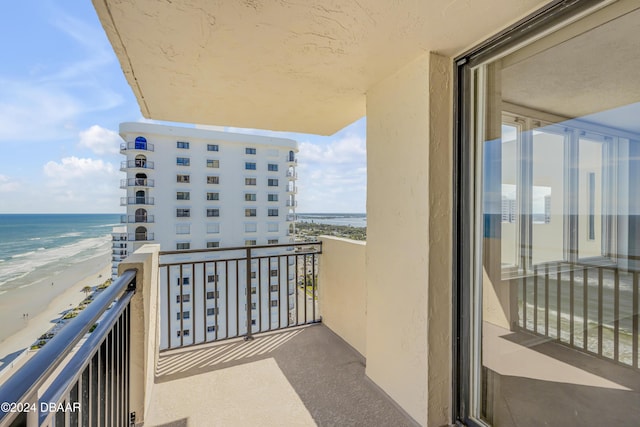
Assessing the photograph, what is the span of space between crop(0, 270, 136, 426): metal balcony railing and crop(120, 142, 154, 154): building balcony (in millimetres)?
14720

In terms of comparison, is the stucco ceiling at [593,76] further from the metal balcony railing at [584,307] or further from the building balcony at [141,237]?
the building balcony at [141,237]

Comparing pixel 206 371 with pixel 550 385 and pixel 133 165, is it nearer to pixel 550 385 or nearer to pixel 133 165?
pixel 550 385

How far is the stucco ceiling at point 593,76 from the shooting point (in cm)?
106

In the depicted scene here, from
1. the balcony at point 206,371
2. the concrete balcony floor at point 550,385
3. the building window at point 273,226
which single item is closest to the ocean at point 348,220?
the balcony at point 206,371

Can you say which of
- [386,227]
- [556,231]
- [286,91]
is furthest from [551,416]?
[286,91]

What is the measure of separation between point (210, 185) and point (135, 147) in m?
3.89

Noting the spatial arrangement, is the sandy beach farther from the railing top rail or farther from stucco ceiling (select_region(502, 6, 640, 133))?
stucco ceiling (select_region(502, 6, 640, 133))

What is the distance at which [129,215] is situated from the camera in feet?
43.4

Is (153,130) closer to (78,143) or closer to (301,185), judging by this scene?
(301,185)

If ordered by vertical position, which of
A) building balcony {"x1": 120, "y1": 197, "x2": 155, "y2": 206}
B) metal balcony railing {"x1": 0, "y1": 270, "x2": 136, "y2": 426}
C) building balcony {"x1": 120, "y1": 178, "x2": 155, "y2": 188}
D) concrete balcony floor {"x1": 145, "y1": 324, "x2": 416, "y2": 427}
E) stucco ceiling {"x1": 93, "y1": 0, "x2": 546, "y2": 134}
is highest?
building balcony {"x1": 120, "y1": 178, "x2": 155, "y2": 188}

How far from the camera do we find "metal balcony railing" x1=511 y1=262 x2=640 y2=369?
1.05 metres

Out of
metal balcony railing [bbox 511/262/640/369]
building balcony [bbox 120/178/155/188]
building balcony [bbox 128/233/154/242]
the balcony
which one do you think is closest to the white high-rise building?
building balcony [bbox 120/178/155/188]

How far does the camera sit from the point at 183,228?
48.7 feet

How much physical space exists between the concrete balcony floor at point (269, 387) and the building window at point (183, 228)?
1329cm
